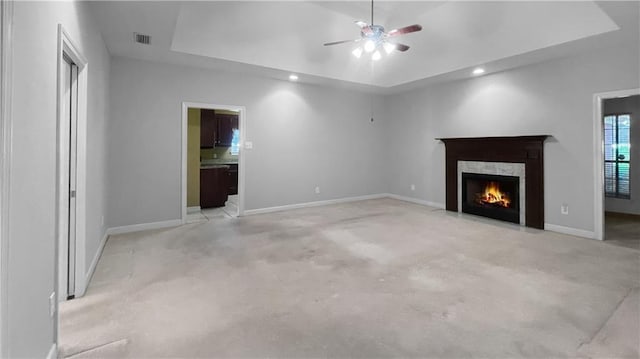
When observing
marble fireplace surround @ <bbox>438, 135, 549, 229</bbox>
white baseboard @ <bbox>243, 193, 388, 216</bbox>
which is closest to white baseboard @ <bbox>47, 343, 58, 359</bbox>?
white baseboard @ <bbox>243, 193, 388, 216</bbox>

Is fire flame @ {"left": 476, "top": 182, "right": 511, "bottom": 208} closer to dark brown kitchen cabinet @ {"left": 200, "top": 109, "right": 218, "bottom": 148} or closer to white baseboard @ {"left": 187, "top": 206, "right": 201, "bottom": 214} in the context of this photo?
white baseboard @ {"left": 187, "top": 206, "right": 201, "bottom": 214}

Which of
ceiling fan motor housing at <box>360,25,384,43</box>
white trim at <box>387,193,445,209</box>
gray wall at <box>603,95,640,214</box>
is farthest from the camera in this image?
white trim at <box>387,193,445,209</box>

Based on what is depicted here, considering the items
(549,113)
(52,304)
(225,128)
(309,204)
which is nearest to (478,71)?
(549,113)

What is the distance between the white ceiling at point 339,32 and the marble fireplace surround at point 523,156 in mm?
1269

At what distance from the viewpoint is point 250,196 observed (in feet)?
19.8

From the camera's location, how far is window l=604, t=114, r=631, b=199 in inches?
236

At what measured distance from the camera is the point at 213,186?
22.5ft

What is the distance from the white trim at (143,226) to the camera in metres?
4.68

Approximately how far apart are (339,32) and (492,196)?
13.5 feet

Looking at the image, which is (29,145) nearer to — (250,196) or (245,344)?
(245,344)

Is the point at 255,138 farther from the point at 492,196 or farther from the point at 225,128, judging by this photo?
the point at 492,196

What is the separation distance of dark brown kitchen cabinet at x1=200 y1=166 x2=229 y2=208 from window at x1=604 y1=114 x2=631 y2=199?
26.4ft

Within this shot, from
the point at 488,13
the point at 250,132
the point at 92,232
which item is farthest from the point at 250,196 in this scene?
the point at 488,13

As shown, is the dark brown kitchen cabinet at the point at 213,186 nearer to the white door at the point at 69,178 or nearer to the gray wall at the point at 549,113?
the white door at the point at 69,178
